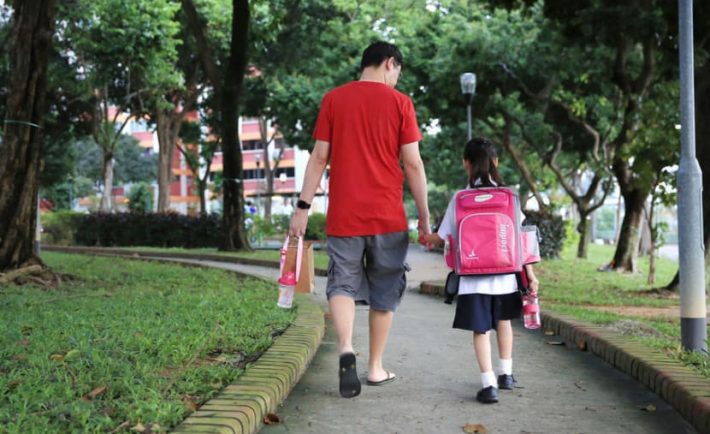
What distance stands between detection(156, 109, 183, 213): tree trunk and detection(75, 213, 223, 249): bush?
1.34 metres

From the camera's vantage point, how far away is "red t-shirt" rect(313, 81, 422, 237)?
452cm

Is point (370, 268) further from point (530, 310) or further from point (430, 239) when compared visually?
point (530, 310)

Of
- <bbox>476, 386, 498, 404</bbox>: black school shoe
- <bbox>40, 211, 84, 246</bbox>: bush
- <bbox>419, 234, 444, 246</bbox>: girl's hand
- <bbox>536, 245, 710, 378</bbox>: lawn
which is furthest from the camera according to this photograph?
<bbox>40, 211, 84, 246</bbox>: bush

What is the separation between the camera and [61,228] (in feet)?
99.1

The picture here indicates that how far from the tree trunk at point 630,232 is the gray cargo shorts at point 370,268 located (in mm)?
14632

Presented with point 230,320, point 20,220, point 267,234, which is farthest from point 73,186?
point 230,320

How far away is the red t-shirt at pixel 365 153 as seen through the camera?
4.52 metres

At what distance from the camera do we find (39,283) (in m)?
9.52

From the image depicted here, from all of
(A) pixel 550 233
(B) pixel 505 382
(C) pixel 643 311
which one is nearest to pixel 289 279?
(B) pixel 505 382

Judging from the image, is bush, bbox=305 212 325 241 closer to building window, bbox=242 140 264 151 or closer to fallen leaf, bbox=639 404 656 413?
fallen leaf, bbox=639 404 656 413

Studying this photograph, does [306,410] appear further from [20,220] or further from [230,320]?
[20,220]

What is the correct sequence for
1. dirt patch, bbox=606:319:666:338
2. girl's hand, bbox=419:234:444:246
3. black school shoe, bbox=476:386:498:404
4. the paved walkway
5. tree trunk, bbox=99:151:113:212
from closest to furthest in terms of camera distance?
the paved walkway
black school shoe, bbox=476:386:498:404
girl's hand, bbox=419:234:444:246
dirt patch, bbox=606:319:666:338
tree trunk, bbox=99:151:113:212

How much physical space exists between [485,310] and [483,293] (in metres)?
0.10

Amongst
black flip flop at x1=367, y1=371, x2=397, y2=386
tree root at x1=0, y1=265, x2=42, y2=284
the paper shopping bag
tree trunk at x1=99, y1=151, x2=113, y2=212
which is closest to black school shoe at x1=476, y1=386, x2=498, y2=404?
black flip flop at x1=367, y1=371, x2=397, y2=386
